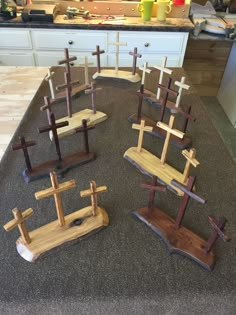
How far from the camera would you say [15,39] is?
2.08 meters

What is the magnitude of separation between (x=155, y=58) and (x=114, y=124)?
1349 millimetres

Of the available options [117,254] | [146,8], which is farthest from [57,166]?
[146,8]

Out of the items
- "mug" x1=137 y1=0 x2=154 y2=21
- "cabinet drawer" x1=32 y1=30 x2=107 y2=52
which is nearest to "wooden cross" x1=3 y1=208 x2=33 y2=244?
"cabinet drawer" x1=32 y1=30 x2=107 y2=52

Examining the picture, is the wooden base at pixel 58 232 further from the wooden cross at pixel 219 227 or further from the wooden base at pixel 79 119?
the wooden base at pixel 79 119

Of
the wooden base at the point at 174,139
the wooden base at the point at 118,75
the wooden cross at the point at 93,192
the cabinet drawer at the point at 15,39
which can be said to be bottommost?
the cabinet drawer at the point at 15,39

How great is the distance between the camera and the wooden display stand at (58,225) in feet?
1.95

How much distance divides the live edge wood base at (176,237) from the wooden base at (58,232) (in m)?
0.10

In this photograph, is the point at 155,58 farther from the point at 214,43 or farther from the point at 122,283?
the point at 122,283

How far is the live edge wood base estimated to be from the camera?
1.97 ft

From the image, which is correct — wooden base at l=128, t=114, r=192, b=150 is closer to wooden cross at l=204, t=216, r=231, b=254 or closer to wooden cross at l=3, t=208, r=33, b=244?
wooden cross at l=204, t=216, r=231, b=254

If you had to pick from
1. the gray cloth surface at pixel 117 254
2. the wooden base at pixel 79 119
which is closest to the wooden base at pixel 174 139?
the gray cloth surface at pixel 117 254

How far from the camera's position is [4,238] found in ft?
2.10

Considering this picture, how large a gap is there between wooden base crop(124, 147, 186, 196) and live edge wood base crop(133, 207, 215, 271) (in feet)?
0.37

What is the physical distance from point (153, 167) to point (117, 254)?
304 millimetres
